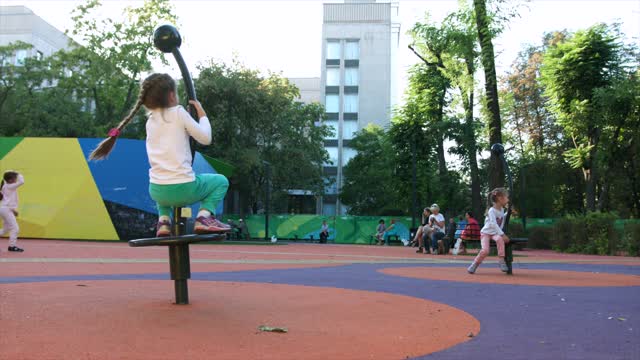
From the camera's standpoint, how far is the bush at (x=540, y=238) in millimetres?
31906

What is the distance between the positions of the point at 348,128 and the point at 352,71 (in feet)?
22.7

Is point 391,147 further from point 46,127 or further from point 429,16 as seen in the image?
point 46,127

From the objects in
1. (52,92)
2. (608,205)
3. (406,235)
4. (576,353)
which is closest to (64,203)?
(52,92)

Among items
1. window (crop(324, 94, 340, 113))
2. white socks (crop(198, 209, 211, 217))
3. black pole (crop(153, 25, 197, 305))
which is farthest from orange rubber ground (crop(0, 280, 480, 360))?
window (crop(324, 94, 340, 113))

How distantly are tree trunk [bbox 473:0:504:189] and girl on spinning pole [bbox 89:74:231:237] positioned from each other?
1544 centimetres

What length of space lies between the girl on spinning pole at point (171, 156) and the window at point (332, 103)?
68184 mm

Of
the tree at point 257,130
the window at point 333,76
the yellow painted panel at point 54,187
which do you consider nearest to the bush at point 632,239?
the yellow painted panel at point 54,187

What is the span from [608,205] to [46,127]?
37.6 m

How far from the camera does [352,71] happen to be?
73500 mm

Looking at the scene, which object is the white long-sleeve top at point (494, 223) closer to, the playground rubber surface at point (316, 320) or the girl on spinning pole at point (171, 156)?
the playground rubber surface at point (316, 320)

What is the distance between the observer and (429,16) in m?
31.0

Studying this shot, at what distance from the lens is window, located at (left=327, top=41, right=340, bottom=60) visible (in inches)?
2911

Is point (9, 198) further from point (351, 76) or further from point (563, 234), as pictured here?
point (351, 76)

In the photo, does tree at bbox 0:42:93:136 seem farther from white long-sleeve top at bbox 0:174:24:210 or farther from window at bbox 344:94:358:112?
window at bbox 344:94:358:112
